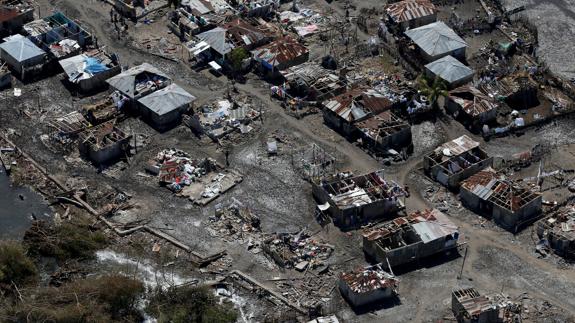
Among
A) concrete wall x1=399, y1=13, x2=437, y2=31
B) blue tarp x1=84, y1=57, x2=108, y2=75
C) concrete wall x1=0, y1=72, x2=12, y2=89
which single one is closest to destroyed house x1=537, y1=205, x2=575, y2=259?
concrete wall x1=399, y1=13, x2=437, y2=31

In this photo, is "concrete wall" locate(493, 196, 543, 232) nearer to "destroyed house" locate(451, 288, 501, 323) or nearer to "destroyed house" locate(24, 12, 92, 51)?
"destroyed house" locate(451, 288, 501, 323)

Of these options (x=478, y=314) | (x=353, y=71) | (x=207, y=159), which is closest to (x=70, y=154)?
(x=207, y=159)

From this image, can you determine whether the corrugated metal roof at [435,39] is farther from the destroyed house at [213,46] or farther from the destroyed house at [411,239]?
the destroyed house at [411,239]

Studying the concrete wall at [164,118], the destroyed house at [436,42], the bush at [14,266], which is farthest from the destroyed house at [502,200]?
the bush at [14,266]

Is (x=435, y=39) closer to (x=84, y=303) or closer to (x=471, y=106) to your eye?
(x=471, y=106)

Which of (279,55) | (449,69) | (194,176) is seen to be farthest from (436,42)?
(194,176)

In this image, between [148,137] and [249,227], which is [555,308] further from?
[148,137]

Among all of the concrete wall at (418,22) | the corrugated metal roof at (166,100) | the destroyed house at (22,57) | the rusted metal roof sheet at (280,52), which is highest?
the concrete wall at (418,22)
